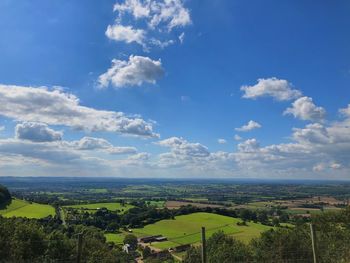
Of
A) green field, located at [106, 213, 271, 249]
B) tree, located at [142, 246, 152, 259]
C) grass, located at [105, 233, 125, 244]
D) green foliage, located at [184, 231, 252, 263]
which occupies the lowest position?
tree, located at [142, 246, 152, 259]

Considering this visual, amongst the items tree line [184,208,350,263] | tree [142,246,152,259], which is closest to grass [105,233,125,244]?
tree [142,246,152,259]

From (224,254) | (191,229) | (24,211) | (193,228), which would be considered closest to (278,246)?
(224,254)

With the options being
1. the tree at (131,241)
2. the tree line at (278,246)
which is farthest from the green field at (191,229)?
the tree line at (278,246)

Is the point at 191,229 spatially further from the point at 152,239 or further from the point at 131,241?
the point at 131,241

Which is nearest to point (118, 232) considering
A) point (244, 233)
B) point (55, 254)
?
point (244, 233)

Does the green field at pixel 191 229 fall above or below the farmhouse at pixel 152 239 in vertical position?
above

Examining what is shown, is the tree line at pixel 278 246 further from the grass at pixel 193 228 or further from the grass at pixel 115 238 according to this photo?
the grass at pixel 115 238

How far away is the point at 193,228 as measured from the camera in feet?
212

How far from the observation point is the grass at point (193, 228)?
5397 cm

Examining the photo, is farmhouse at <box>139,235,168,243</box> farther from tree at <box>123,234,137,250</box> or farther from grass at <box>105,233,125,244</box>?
grass at <box>105,233,125,244</box>

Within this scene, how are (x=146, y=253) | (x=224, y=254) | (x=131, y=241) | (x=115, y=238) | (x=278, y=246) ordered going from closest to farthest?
(x=224, y=254) → (x=278, y=246) → (x=146, y=253) → (x=131, y=241) → (x=115, y=238)

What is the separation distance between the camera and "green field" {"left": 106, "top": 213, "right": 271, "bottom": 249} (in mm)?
54000

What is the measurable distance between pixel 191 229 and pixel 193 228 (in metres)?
1.11

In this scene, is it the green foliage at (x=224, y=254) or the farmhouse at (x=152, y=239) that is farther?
the farmhouse at (x=152, y=239)
